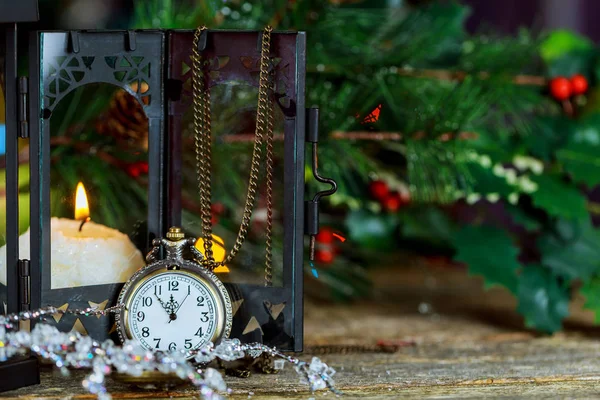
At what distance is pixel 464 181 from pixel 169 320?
320 millimetres

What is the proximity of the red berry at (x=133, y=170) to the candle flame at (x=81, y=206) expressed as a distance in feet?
0.42

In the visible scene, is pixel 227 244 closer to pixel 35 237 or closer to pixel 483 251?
pixel 35 237

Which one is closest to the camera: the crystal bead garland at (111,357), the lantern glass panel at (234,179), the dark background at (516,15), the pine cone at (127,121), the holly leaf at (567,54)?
the crystal bead garland at (111,357)

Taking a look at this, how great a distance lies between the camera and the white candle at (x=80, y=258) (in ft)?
1.57

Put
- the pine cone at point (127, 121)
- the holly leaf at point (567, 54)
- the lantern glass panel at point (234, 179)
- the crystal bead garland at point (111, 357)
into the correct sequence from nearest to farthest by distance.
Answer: the crystal bead garland at point (111, 357), the lantern glass panel at point (234, 179), the pine cone at point (127, 121), the holly leaf at point (567, 54)

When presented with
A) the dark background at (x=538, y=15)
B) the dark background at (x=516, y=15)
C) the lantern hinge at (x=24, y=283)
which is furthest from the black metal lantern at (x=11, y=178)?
the dark background at (x=538, y=15)

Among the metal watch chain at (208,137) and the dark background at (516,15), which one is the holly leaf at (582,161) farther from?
the dark background at (516,15)

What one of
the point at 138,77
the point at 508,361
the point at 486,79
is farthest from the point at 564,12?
the point at 138,77

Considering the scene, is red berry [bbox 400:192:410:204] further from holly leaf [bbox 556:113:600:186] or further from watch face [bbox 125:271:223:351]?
watch face [bbox 125:271:223:351]

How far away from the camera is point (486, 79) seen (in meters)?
0.70

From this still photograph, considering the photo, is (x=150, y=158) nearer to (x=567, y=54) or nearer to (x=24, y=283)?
(x=24, y=283)

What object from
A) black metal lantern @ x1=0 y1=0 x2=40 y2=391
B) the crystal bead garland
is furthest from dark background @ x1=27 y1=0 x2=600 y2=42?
the crystal bead garland

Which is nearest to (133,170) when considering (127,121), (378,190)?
(127,121)

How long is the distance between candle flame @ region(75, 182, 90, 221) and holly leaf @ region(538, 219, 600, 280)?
42 centimetres
